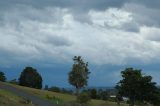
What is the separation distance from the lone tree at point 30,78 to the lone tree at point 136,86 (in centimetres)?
6249

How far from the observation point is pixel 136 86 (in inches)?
3120

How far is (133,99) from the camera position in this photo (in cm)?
8206

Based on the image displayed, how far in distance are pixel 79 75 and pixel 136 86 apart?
56.6m

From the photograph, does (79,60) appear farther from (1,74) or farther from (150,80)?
(150,80)

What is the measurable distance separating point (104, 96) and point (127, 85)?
7089cm

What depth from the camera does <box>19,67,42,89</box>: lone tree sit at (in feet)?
462

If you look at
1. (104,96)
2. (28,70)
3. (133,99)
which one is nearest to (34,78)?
(28,70)

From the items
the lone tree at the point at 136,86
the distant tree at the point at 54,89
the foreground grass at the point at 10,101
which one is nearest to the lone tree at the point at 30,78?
the distant tree at the point at 54,89

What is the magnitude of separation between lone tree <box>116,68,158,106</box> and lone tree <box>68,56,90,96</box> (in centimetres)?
5485

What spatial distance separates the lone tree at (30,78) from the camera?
462 feet

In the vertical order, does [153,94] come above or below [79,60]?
below

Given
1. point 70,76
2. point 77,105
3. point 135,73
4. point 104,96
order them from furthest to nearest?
point 104,96 → point 70,76 → point 135,73 → point 77,105

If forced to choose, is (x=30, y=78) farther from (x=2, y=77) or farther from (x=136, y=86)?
(x=136, y=86)

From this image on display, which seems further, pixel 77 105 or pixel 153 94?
pixel 153 94
